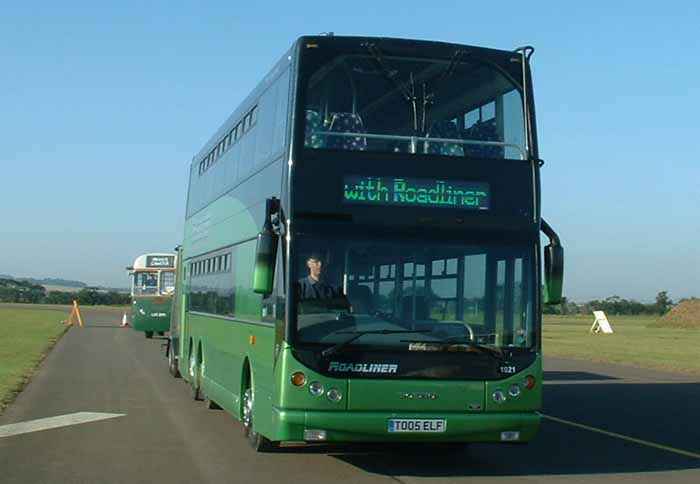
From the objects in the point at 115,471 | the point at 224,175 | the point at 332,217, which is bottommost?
the point at 115,471

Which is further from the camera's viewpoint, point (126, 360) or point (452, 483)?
point (126, 360)

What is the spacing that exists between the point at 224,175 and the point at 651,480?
802cm

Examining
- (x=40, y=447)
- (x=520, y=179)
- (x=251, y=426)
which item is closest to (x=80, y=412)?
(x=40, y=447)

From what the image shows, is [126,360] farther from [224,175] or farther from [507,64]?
[507,64]

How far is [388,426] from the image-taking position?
1007cm

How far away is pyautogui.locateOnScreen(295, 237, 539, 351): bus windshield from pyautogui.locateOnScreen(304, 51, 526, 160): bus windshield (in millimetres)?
998

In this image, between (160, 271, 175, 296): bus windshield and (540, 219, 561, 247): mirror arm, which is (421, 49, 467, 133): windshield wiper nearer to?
(540, 219, 561, 247): mirror arm

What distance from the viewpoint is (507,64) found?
10.9 m

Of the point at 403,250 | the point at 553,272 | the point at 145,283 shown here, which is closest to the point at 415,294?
the point at 403,250

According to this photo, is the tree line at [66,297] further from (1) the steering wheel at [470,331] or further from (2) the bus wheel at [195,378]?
(1) the steering wheel at [470,331]

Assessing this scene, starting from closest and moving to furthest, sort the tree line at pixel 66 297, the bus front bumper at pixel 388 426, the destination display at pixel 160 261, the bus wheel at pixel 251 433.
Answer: the bus front bumper at pixel 388 426 → the bus wheel at pixel 251 433 → the destination display at pixel 160 261 → the tree line at pixel 66 297

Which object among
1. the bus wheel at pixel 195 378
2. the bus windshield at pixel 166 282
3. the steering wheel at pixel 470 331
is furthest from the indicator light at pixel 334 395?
the bus windshield at pixel 166 282

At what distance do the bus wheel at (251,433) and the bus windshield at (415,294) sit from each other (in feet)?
7.21

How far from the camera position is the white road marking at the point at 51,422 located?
13633 millimetres
